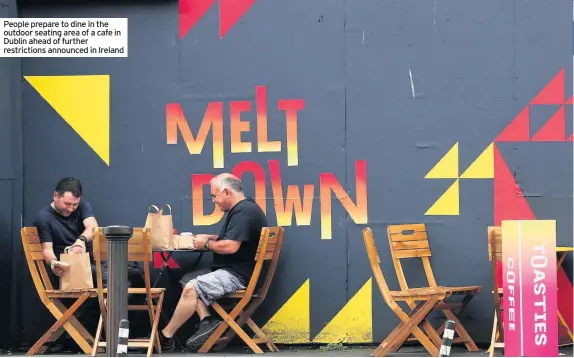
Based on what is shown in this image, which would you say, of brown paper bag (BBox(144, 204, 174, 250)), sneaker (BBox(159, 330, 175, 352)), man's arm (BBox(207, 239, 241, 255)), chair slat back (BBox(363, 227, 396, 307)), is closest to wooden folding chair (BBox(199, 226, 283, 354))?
man's arm (BBox(207, 239, 241, 255))

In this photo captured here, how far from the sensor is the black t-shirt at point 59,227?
9.73m

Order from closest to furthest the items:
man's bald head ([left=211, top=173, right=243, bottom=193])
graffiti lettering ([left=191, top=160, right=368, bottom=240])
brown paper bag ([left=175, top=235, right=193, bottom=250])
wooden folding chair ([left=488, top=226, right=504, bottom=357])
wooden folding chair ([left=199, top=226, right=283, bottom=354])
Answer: wooden folding chair ([left=488, top=226, right=504, bottom=357]) → wooden folding chair ([left=199, top=226, right=283, bottom=354]) → brown paper bag ([left=175, top=235, right=193, bottom=250]) → man's bald head ([left=211, top=173, right=243, bottom=193]) → graffiti lettering ([left=191, top=160, right=368, bottom=240])

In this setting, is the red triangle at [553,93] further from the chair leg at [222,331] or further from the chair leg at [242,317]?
the chair leg at [222,331]

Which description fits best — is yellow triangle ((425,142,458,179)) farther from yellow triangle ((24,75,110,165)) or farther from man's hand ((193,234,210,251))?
Result: yellow triangle ((24,75,110,165))

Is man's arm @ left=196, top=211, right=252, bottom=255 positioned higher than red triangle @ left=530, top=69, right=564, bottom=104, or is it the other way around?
red triangle @ left=530, top=69, right=564, bottom=104

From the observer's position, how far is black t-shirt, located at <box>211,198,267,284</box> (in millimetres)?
9438

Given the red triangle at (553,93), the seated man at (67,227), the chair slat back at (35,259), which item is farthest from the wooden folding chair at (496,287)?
the chair slat back at (35,259)

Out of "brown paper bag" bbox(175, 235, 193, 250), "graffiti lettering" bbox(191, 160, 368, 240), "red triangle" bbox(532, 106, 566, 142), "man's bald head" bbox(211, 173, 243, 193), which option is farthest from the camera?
"graffiti lettering" bbox(191, 160, 368, 240)

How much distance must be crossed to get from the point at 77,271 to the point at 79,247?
288 mm

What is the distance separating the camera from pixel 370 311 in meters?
10.0

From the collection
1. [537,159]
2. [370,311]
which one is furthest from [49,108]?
[537,159]

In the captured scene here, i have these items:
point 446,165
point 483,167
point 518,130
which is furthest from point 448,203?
point 518,130

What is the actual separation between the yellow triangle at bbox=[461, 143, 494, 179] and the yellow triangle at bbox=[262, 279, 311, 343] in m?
1.74

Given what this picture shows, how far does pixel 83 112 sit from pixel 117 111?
0.31 meters
